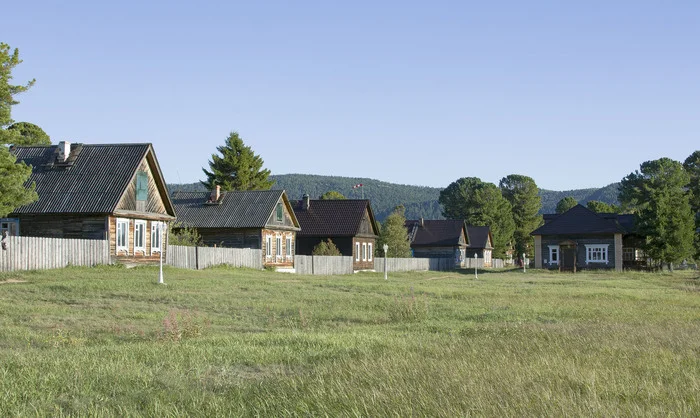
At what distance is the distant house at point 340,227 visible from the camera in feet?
198

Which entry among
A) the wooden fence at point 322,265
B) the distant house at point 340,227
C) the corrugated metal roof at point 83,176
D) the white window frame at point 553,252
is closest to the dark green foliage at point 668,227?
the white window frame at point 553,252

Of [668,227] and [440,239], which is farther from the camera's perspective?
[440,239]

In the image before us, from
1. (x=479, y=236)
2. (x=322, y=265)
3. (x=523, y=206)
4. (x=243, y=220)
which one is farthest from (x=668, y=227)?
(x=523, y=206)

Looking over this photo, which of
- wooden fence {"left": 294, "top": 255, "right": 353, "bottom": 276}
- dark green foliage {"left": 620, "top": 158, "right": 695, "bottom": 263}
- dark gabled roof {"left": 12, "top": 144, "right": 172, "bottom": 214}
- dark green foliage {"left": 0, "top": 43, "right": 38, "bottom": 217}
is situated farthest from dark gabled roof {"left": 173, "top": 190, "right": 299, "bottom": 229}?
dark green foliage {"left": 620, "top": 158, "right": 695, "bottom": 263}

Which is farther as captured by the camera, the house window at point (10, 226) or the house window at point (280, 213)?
the house window at point (280, 213)

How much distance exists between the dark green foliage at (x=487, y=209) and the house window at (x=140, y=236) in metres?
71.6

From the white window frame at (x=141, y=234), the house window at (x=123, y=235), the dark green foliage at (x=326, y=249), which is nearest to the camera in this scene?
the house window at (x=123, y=235)

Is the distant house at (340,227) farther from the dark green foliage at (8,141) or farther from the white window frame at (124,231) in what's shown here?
the dark green foliage at (8,141)

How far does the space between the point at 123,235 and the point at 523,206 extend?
306 feet

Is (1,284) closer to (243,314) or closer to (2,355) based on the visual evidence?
(243,314)

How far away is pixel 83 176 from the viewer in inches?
1476

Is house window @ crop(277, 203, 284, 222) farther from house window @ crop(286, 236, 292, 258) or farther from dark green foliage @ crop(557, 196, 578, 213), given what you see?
dark green foliage @ crop(557, 196, 578, 213)

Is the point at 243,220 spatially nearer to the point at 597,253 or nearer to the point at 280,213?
the point at 280,213

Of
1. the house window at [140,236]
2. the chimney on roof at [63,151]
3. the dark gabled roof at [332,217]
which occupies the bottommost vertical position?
the house window at [140,236]
